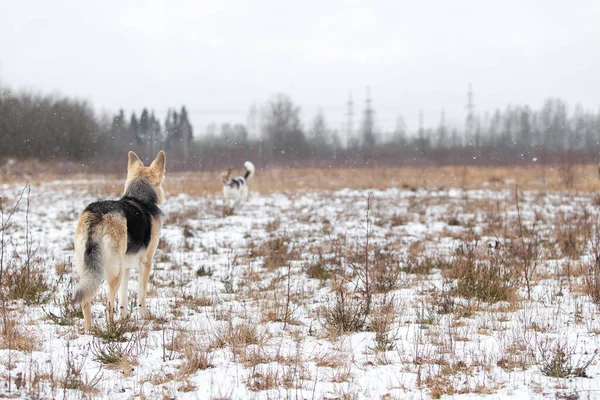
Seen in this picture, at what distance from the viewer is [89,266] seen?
381cm

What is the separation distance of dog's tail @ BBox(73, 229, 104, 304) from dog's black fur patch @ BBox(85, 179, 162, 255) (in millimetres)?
28

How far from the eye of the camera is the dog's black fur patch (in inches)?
160

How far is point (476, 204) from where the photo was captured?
1409cm

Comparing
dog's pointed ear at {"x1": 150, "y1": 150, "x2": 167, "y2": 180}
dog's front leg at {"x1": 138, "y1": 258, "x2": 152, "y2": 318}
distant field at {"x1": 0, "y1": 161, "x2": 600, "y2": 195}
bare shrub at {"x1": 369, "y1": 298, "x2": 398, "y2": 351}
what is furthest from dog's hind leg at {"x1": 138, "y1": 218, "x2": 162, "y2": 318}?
distant field at {"x1": 0, "y1": 161, "x2": 600, "y2": 195}

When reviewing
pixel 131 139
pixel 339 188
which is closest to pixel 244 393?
pixel 339 188

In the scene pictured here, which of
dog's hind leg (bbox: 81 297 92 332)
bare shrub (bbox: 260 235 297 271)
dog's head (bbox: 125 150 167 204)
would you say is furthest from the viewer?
bare shrub (bbox: 260 235 297 271)

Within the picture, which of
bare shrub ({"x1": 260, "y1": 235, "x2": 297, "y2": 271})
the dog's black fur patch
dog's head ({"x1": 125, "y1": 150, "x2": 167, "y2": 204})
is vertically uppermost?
dog's head ({"x1": 125, "y1": 150, "x2": 167, "y2": 204})

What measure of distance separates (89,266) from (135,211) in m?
0.84

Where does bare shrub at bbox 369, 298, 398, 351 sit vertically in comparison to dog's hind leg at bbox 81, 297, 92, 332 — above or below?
below

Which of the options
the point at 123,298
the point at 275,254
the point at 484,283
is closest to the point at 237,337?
the point at 123,298

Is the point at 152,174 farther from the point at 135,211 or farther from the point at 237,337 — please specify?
the point at 237,337

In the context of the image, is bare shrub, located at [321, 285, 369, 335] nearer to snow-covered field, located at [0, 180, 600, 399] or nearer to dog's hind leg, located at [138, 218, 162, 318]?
snow-covered field, located at [0, 180, 600, 399]

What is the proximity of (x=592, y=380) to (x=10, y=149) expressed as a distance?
2974 centimetres

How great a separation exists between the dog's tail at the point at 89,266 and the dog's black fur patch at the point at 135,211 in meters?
0.03
